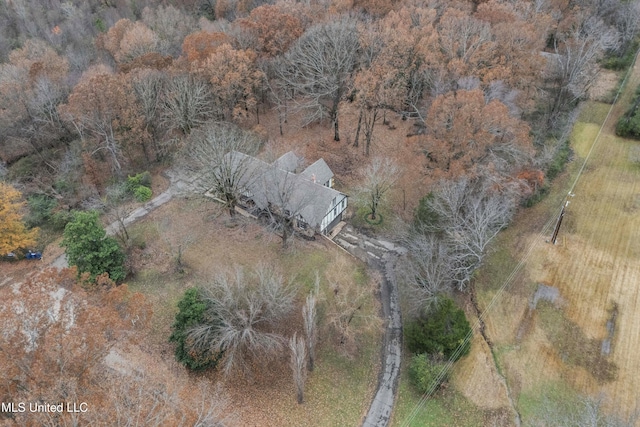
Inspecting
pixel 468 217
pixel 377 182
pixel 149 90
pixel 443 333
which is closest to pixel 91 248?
pixel 149 90

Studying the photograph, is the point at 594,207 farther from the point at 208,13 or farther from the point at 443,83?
the point at 208,13

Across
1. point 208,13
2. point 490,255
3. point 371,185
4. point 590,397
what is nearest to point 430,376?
point 590,397

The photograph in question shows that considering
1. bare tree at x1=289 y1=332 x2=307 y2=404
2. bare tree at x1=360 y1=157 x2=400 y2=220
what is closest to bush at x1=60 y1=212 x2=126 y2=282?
bare tree at x1=289 y1=332 x2=307 y2=404

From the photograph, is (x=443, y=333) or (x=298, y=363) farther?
(x=443, y=333)

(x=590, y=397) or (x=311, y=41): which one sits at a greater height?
(x=311, y=41)

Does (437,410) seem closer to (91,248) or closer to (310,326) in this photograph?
(310,326)

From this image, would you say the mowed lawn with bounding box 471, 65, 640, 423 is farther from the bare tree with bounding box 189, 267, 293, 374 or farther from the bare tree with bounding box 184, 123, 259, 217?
the bare tree with bounding box 184, 123, 259, 217
